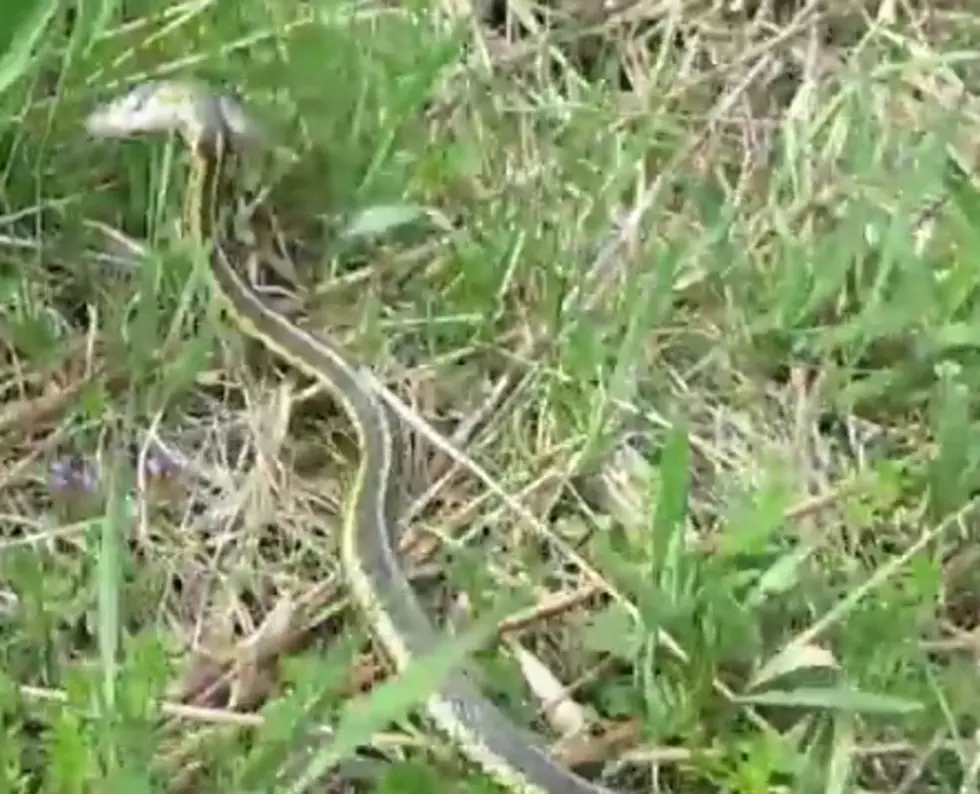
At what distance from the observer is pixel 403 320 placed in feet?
7.23

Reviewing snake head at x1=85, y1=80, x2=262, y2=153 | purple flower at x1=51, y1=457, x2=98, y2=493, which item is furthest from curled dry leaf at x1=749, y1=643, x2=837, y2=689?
snake head at x1=85, y1=80, x2=262, y2=153

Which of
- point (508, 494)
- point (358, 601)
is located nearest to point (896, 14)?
point (508, 494)

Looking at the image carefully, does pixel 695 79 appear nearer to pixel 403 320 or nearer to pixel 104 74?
pixel 403 320

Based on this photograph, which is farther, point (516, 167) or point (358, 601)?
point (516, 167)

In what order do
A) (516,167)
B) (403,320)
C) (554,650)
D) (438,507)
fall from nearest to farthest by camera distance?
1. (554,650)
2. (438,507)
3. (403,320)
4. (516,167)

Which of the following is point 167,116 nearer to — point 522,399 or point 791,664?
point 522,399

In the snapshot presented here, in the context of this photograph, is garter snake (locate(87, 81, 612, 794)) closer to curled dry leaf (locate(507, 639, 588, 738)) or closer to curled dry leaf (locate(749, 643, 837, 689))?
curled dry leaf (locate(507, 639, 588, 738))

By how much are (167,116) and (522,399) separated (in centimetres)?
51

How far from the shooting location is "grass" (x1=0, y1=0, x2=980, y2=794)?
6.02 ft

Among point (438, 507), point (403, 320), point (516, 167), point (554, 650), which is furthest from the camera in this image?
point (516, 167)

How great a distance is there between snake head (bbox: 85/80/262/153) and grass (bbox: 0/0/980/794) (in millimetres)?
27

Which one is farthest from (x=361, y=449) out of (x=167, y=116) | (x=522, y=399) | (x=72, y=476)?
(x=167, y=116)

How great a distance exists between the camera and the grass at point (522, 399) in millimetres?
1834

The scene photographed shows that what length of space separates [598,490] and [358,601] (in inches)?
11.6
